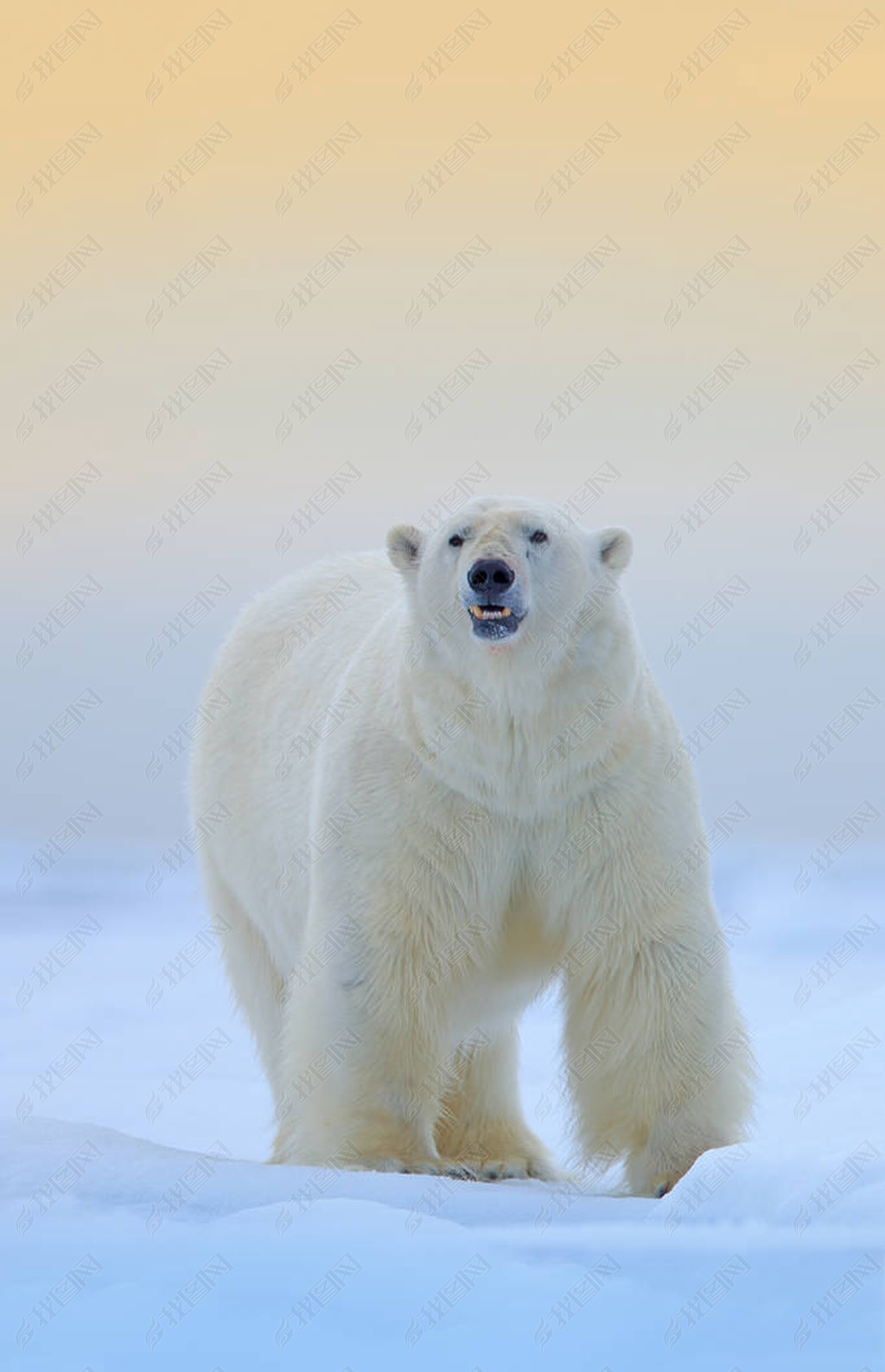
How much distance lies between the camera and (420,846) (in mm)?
7066

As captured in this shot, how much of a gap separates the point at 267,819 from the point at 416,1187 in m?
2.31

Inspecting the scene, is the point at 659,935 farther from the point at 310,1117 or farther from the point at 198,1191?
the point at 198,1191

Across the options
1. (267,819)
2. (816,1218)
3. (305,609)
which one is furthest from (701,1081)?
(305,609)

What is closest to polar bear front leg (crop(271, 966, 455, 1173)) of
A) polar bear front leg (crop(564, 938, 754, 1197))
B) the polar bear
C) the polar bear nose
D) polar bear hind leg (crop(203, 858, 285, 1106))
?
the polar bear

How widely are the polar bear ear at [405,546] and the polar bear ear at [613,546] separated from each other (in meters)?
0.57

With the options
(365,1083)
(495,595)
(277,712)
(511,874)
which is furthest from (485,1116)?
(495,595)

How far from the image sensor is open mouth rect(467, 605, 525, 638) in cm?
666

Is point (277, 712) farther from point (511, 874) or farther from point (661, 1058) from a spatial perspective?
point (661, 1058)

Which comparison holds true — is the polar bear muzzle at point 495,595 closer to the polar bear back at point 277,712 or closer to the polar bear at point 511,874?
the polar bear at point 511,874

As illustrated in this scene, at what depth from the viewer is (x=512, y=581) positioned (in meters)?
6.68

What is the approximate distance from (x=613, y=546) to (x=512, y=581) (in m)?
0.54

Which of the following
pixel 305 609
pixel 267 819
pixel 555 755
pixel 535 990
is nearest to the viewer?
pixel 555 755

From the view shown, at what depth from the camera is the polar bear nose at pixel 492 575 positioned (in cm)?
667

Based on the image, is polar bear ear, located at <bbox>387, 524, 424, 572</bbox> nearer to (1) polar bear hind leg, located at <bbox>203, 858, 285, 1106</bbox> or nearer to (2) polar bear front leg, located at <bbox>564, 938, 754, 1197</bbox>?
(2) polar bear front leg, located at <bbox>564, 938, 754, 1197</bbox>
